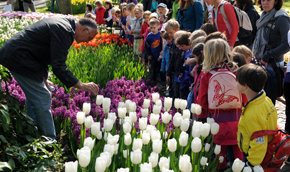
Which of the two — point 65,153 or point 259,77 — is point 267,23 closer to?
point 259,77

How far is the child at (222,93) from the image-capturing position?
2932 mm

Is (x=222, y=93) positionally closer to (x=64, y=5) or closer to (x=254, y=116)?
(x=254, y=116)

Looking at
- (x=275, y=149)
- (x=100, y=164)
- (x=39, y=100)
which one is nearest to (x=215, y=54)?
(x=275, y=149)

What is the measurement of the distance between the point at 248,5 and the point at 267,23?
116cm

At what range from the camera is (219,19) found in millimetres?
4672

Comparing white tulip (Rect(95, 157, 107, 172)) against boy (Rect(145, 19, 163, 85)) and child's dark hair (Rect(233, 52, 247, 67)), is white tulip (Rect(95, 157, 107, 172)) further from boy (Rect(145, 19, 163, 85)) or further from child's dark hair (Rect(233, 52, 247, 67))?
boy (Rect(145, 19, 163, 85))

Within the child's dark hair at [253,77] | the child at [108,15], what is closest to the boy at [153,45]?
the child's dark hair at [253,77]

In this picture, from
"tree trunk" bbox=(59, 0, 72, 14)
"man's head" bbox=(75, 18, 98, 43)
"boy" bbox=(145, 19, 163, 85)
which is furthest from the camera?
"tree trunk" bbox=(59, 0, 72, 14)

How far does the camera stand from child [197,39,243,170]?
293 centimetres

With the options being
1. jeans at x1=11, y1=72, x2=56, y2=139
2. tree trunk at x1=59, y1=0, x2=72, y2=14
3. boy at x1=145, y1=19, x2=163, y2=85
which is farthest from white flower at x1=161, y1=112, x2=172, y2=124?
tree trunk at x1=59, y1=0, x2=72, y2=14

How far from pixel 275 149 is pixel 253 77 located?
0.58 m

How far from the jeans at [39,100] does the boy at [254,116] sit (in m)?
1.94

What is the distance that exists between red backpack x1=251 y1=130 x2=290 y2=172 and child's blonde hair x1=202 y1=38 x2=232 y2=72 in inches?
33.3

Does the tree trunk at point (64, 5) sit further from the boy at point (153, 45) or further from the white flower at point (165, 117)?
the white flower at point (165, 117)
